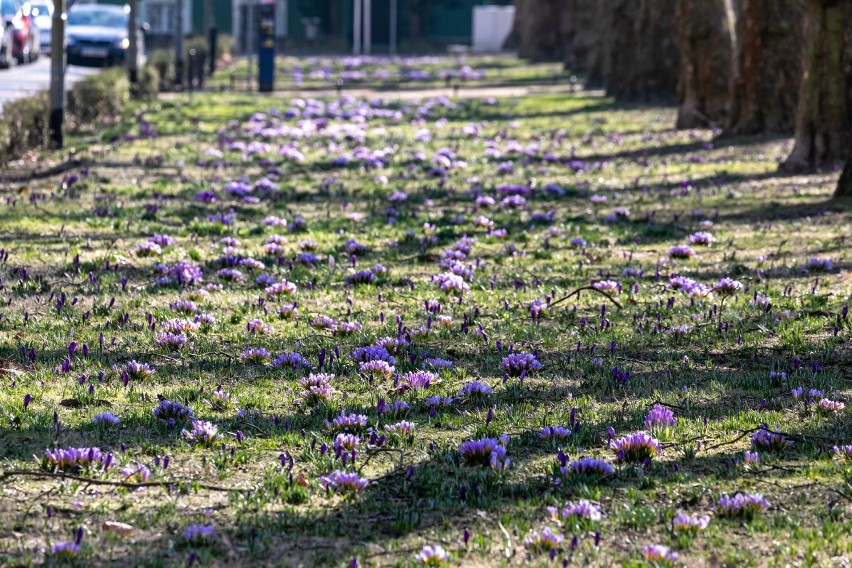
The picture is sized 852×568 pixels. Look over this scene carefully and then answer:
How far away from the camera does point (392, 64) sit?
48.4 meters

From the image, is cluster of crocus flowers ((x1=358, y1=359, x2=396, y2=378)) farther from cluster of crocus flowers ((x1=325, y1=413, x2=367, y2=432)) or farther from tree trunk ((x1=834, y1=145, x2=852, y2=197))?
tree trunk ((x1=834, y1=145, x2=852, y2=197))

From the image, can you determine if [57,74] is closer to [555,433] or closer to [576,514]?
[555,433]

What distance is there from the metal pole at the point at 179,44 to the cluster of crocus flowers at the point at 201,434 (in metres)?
24.8

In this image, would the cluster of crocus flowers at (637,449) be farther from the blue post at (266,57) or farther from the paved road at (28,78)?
the blue post at (266,57)

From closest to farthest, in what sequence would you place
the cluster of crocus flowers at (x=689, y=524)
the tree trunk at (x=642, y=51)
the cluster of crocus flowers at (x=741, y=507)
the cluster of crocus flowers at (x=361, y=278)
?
1. the cluster of crocus flowers at (x=689, y=524)
2. the cluster of crocus flowers at (x=741, y=507)
3. the cluster of crocus flowers at (x=361, y=278)
4. the tree trunk at (x=642, y=51)

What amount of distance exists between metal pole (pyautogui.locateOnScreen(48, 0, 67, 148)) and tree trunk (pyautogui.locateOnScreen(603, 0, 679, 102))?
42.1 feet

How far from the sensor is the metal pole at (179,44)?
29570 mm

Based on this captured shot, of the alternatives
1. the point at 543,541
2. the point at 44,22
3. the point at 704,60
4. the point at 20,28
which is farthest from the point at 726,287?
the point at 44,22

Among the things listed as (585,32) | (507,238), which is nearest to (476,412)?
(507,238)

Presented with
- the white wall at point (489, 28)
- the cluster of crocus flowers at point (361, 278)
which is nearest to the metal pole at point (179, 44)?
the cluster of crocus flowers at point (361, 278)

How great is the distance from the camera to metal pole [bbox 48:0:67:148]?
16.8m

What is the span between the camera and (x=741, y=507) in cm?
471

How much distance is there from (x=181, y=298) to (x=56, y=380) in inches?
84.0

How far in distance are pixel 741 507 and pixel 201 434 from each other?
2135 millimetres
